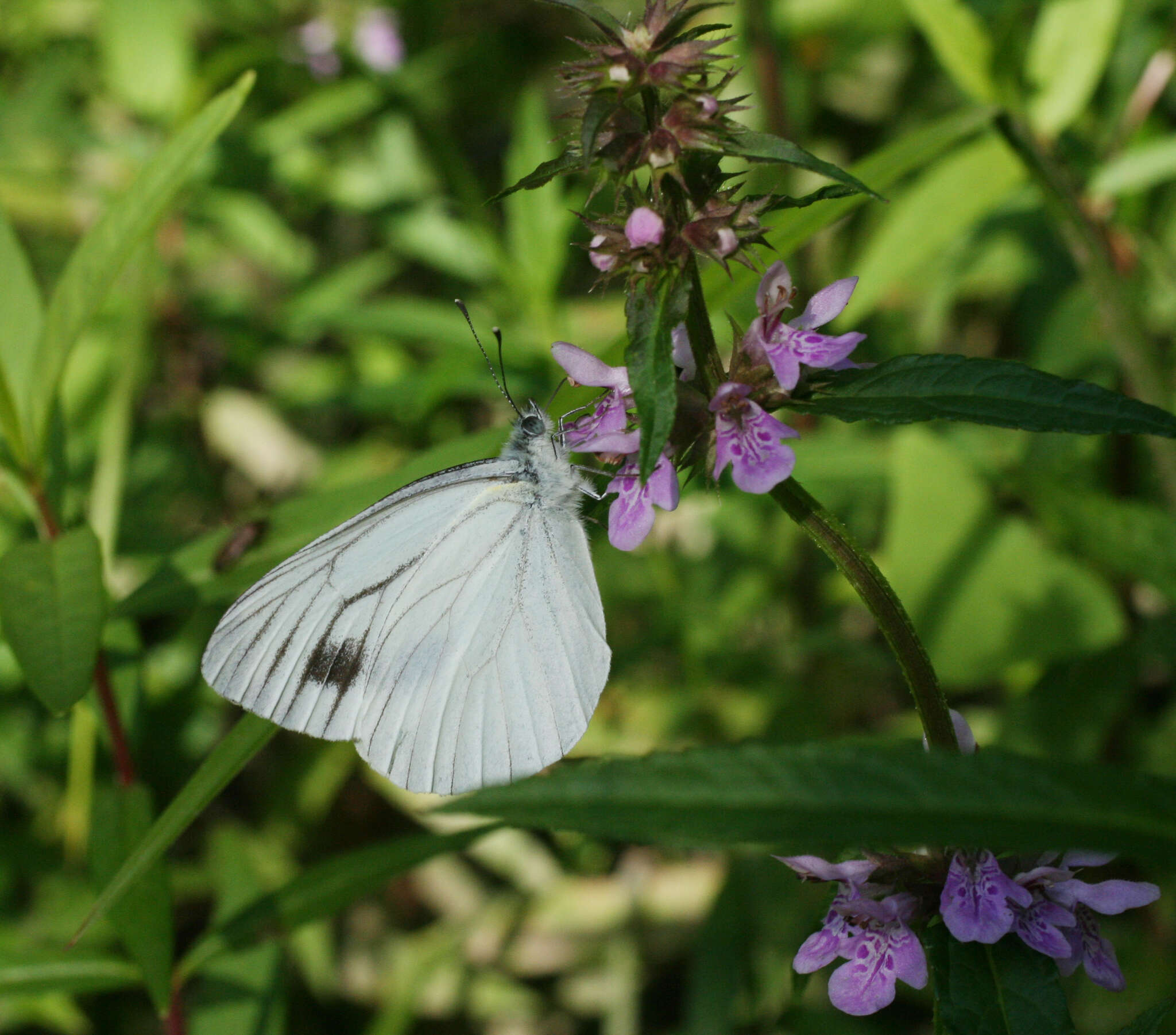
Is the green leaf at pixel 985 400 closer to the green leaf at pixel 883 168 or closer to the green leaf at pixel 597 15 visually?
the green leaf at pixel 597 15

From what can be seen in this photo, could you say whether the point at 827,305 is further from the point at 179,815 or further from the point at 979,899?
the point at 179,815

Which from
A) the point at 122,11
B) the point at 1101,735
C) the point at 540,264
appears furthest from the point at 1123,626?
the point at 122,11

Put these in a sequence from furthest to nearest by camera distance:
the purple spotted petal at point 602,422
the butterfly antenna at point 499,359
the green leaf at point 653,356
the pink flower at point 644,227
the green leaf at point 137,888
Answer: the butterfly antenna at point 499,359, the green leaf at point 137,888, the purple spotted petal at point 602,422, the pink flower at point 644,227, the green leaf at point 653,356


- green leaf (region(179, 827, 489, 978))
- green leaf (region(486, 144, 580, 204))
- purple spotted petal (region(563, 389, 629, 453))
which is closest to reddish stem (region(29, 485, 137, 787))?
green leaf (region(179, 827, 489, 978))

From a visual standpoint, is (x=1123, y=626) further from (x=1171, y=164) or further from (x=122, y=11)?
(x=122, y=11)

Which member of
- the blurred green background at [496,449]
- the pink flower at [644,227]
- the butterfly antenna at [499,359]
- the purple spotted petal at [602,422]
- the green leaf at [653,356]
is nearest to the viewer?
the green leaf at [653,356]

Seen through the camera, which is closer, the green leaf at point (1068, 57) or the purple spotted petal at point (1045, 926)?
the purple spotted petal at point (1045, 926)

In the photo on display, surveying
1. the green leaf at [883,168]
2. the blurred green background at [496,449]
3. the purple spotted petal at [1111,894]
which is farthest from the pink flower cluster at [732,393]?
the purple spotted petal at [1111,894]
